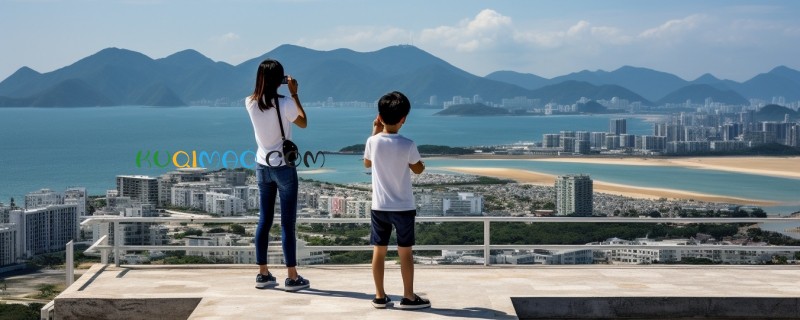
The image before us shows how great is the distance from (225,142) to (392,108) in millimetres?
78753

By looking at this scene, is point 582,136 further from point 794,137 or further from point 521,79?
point 521,79

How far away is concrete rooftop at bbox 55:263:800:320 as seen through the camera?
644 cm

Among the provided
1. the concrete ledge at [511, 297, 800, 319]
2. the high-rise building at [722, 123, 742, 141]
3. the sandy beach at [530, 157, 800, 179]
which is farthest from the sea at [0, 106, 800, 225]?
the high-rise building at [722, 123, 742, 141]

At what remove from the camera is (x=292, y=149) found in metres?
6.87

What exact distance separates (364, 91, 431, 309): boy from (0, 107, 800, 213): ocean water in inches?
120

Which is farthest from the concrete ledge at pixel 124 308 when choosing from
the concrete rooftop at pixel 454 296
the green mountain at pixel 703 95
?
the green mountain at pixel 703 95

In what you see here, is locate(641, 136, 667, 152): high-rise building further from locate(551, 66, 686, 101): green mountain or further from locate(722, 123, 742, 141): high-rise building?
locate(551, 66, 686, 101): green mountain

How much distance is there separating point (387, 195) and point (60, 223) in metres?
19.9

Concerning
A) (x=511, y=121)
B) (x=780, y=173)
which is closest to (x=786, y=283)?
(x=780, y=173)

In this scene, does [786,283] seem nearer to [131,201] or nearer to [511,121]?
[131,201]

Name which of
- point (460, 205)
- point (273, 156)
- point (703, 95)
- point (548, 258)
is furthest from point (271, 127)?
point (703, 95)

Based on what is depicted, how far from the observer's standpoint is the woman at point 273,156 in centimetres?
684

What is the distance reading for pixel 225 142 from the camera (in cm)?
8375

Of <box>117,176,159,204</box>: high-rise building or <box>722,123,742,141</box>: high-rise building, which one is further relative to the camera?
<box>722,123,742,141</box>: high-rise building
